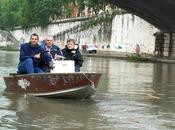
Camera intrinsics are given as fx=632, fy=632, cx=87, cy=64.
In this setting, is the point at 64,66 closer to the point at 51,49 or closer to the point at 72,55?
the point at 72,55

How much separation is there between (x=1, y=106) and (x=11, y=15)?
99.1m

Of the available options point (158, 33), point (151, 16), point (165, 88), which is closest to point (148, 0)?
point (151, 16)

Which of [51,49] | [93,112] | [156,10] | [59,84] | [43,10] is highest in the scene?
[43,10]

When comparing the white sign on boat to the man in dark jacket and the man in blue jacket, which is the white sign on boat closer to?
the man in blue jacket

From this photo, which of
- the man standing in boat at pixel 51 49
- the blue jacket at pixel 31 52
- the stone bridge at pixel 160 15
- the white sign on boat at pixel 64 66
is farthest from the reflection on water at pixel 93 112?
the stone bridge at pixel 160 15

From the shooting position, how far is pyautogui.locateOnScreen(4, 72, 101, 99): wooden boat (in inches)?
527

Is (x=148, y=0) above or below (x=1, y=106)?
above

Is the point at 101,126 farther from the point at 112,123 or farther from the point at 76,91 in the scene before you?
the point at 76,91

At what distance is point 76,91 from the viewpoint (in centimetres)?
1366

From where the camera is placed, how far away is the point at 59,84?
13547mm

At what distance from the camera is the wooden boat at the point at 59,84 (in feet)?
43.9

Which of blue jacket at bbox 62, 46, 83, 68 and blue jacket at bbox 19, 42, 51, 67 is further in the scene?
blue jacket at bbox 62, 46, 83, 68

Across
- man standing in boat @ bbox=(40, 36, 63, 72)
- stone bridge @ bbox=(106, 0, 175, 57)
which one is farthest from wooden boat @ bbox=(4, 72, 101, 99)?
stone bridge @ bbox=(106, 0, 175, 57)

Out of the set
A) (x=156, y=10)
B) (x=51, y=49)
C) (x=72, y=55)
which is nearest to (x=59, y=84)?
(x=72, y=55)
